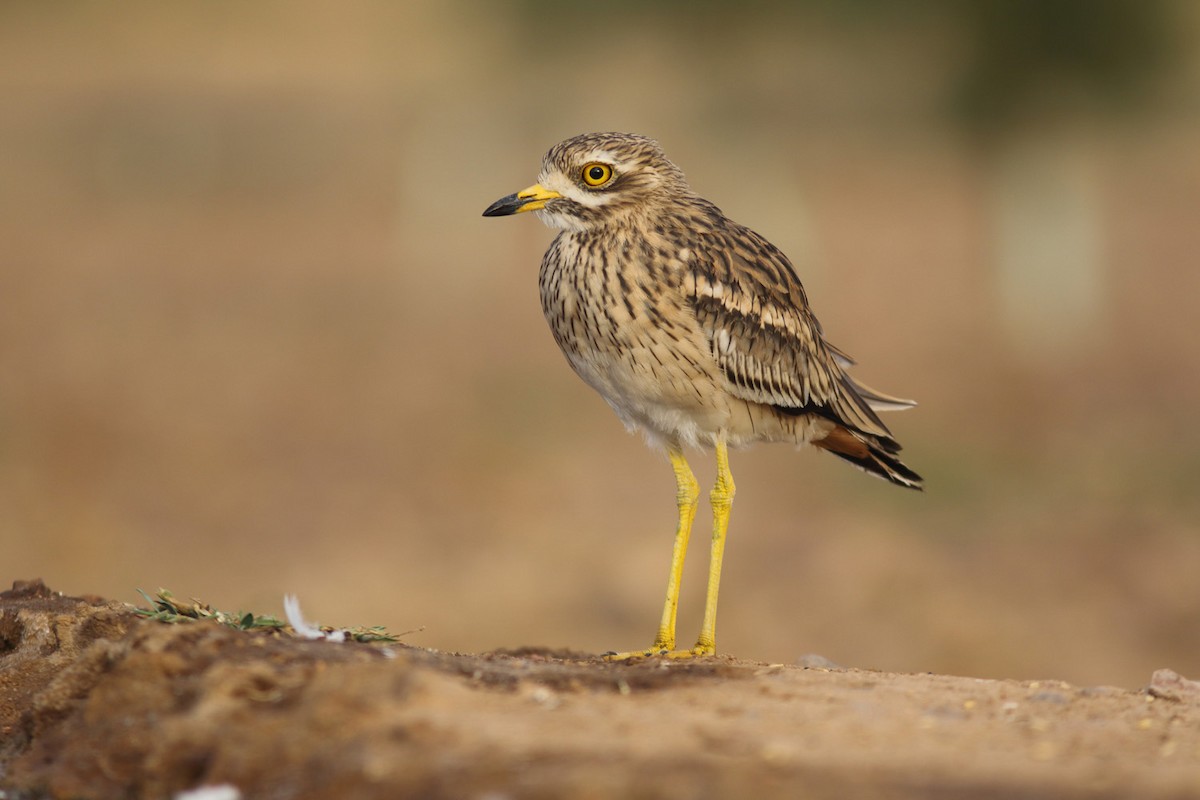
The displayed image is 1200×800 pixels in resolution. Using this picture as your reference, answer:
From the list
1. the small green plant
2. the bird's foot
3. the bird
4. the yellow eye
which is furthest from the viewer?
the yellow eye

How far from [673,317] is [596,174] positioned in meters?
0.84

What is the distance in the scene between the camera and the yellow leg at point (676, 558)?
667cm

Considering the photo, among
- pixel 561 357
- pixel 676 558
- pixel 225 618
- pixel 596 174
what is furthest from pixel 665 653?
A: pixel 561 357

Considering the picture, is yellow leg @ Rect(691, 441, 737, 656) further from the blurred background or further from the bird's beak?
the blurred background

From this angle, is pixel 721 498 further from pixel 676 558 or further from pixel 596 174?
pixel 596 174

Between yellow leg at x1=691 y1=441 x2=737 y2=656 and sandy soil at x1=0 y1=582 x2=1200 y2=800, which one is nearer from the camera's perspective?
sandy soil at x1=0 y1=582 x2=1200 y2=800

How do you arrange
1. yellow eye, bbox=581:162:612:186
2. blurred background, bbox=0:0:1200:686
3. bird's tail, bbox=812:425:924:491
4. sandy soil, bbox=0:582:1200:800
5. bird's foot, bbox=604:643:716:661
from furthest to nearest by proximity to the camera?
blurred background, bbox=0:0:1200:686 < bird's tail, bbox=812:425:924:491 < yellow eye, bbox=581:162:612:186 < bird's foot, bbox=604:643:716:661 < sandy soil, bbox=0:582:1200:800

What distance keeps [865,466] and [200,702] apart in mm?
4373

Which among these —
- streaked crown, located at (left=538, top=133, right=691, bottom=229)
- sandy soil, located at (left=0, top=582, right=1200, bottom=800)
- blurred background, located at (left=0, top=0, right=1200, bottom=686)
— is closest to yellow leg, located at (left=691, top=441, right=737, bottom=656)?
streaked crown, located at (left=538, top=133, right=691, bottom=229)

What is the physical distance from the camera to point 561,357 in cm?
1894

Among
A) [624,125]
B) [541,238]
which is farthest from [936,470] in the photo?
[541,238]

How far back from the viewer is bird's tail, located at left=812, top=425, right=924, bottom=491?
7613 millimetres

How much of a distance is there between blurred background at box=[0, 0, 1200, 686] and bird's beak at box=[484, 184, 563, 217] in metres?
6.03

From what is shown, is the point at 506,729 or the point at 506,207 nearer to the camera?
the point at 506,729
